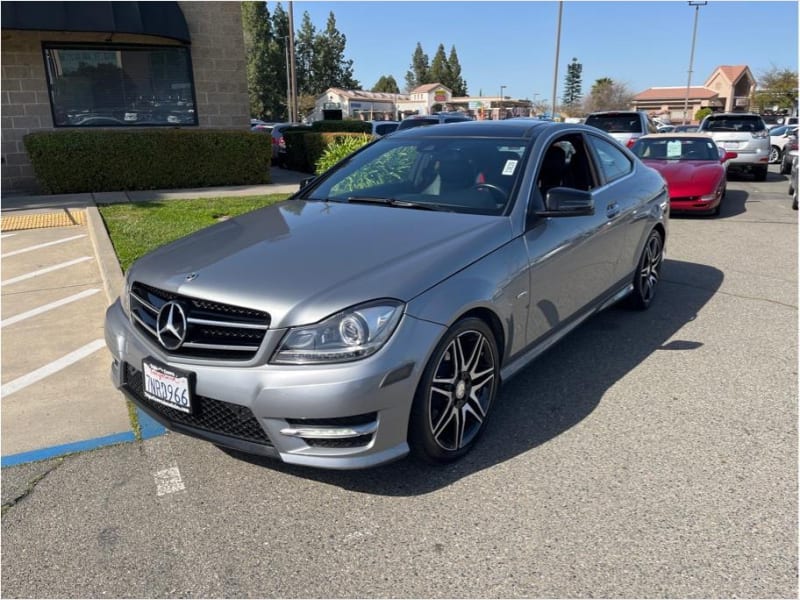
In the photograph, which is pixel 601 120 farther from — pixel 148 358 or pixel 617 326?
pixel 148 358

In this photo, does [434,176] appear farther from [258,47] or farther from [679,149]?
[258,47]

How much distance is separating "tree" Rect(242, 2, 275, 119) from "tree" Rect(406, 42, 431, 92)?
59996mm

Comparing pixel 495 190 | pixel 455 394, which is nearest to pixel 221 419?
pixel 455 394

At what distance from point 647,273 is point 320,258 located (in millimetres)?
3555

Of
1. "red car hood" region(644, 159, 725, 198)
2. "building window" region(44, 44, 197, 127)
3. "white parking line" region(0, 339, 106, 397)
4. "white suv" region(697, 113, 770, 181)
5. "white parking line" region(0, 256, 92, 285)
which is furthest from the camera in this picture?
"white suv" region(697, 113, 770, 181)

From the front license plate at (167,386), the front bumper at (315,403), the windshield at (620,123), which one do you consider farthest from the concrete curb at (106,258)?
the windshield at (620,123)

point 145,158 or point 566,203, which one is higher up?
point 566,203

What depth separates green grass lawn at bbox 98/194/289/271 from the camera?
7086 millimetres

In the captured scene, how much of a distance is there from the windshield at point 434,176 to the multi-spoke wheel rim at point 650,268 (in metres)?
2.04

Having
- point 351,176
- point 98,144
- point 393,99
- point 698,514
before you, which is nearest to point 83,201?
point 98,144

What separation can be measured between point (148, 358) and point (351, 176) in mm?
1982

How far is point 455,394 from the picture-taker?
10.0 ft

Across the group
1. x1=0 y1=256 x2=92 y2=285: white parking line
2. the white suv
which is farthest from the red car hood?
x1=0 y1=256 x2=92 y2=285: white parking line

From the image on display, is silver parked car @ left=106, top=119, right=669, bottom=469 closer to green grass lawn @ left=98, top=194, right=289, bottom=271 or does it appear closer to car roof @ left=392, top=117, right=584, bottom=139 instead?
car roof @ left=392, top=117, right=584, bottom=139
